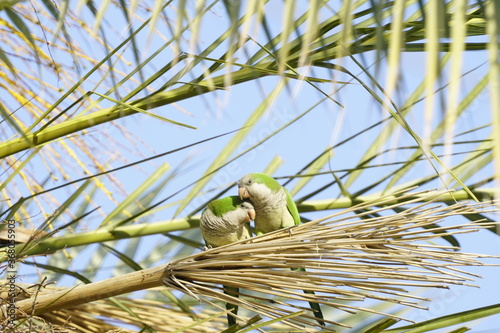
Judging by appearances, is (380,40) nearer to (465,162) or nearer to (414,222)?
(414,222)

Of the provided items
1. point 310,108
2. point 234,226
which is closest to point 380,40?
point 310,108

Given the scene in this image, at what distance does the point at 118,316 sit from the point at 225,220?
32 cm

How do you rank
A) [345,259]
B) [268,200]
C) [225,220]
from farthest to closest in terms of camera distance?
1. [268,200]
2. [225,220]
3. [345,259]

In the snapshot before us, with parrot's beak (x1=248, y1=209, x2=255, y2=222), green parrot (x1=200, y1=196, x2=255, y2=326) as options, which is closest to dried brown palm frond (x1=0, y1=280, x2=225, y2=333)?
green parrot (x1=200, y1=196, x2=255, y2=326)

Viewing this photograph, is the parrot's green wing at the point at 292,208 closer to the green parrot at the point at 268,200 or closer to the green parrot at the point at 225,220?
the green parrot at the point at 268,200

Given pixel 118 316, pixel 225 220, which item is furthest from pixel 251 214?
pixel 118 316

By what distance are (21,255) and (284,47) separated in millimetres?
955

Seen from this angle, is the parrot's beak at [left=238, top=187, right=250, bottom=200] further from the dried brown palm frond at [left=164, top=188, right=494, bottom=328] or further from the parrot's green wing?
the dried brown palm frond at [left=164, top=188, right=494, bottom=328]

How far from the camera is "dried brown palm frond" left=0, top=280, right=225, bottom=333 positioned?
1397mm

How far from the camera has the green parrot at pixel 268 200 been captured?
5.07ft

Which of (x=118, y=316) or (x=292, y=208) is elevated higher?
(x=292, y=208)

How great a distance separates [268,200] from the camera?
60.8 inches

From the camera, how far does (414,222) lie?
1.08 meters

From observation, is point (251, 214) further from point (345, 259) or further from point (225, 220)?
point (345, 259)
